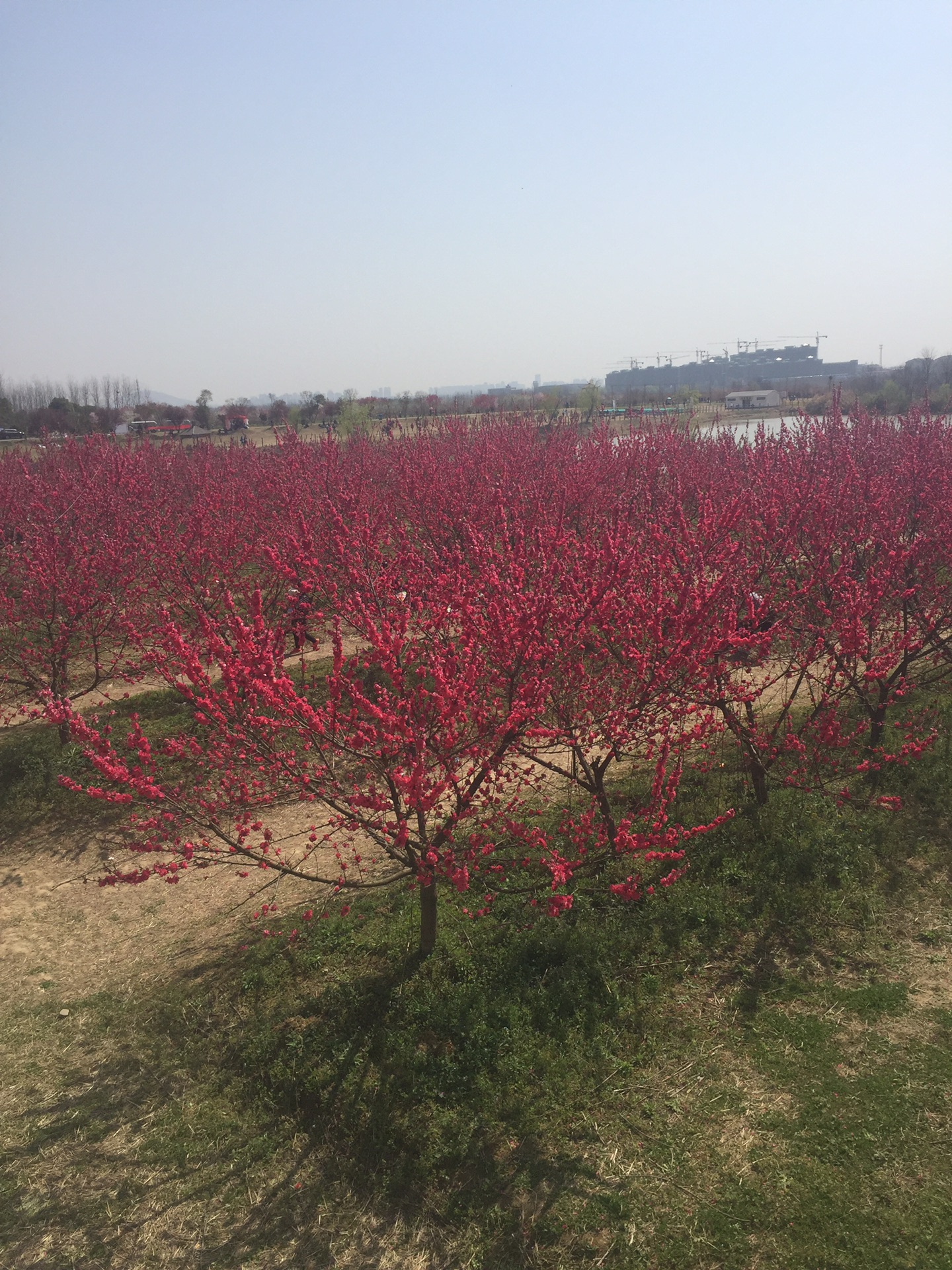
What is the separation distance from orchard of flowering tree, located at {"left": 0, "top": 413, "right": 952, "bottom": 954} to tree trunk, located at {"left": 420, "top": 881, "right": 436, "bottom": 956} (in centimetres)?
2

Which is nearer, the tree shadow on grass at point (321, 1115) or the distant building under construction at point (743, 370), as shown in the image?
the tree shadow on grass at point (321, 1115)

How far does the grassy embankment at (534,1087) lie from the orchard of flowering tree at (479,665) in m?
0.62

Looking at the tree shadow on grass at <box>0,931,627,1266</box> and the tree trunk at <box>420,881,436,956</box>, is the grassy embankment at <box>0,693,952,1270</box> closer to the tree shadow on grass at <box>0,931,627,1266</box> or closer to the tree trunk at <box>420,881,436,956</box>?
the tree shadow on grass at <box>0,931,627,1266</box>

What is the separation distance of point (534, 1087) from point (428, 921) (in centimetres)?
144

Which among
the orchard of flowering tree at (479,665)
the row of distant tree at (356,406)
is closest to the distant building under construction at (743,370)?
the row of distant tree at (356,406)

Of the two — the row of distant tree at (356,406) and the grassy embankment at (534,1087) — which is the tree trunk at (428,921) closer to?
the grassy embankment at (534,1087)

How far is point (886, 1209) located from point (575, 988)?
210 cm

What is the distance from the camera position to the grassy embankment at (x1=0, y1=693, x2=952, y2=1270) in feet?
12.9

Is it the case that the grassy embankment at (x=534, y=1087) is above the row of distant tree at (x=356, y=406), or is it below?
below

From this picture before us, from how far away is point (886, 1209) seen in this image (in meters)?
3.80

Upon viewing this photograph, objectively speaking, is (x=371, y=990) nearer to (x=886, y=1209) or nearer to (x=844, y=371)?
(x=886, y=1209)

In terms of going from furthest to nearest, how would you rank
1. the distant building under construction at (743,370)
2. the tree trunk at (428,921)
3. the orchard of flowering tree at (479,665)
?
the distant building under construction at (743,370)
the tree trunk at (428,921)
the orchard of flowering tree at (479,665)

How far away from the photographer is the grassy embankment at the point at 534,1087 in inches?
155

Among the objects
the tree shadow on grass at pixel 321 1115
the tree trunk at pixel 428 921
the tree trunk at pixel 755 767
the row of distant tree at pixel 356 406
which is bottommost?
the tree shadow on grass at pixel 321 1115
